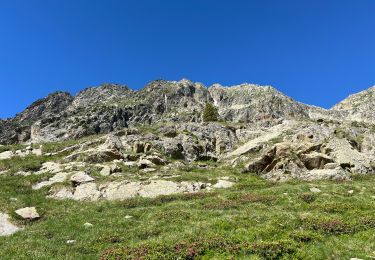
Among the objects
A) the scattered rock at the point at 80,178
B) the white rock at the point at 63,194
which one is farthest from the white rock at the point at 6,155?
the white rock at the point at 63,194

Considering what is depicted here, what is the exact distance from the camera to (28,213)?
1172 inches

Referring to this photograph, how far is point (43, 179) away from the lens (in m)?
42.0

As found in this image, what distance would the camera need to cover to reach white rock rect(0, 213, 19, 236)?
2598 centimetres

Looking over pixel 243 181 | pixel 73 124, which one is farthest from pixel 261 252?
pixel 73 124

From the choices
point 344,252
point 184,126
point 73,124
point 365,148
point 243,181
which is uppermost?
point 73,124

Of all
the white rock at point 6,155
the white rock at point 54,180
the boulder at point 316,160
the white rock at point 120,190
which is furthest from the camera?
the white rock at point 6,155

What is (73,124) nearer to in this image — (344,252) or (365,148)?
(365,148)

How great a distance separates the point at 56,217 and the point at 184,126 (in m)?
51.1

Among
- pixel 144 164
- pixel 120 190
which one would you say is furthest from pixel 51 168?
pixel 120 190

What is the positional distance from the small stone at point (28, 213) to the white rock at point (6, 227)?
1.10 metres

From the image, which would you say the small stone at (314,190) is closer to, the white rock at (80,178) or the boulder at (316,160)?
the boulder at (316,160)

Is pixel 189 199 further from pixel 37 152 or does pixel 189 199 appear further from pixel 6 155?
pixel 6 155

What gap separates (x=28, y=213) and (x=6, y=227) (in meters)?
2.85

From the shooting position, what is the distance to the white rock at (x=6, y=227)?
2598cm
